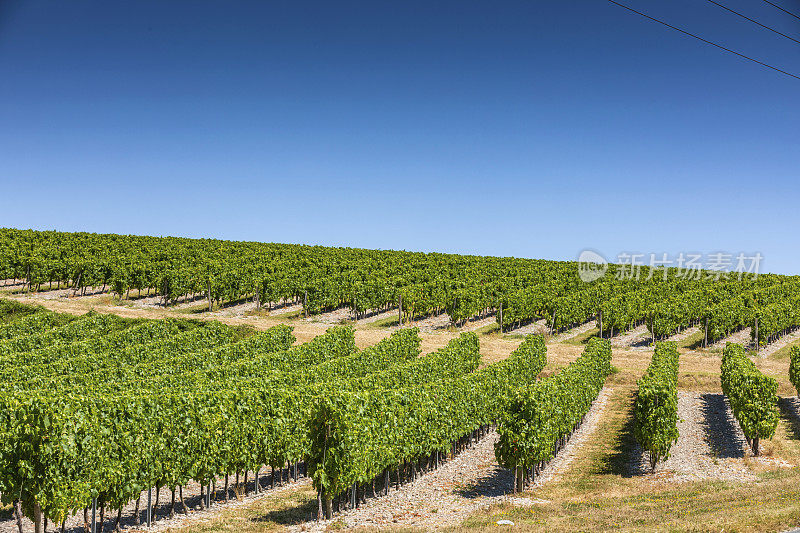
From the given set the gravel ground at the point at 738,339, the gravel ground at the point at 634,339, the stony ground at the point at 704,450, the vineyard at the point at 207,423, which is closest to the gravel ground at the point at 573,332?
the gravel ground at the point at 634,339

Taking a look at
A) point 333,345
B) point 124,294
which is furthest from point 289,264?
point 333,345

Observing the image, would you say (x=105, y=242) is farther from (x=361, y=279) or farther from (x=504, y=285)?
(x=504, y=285)

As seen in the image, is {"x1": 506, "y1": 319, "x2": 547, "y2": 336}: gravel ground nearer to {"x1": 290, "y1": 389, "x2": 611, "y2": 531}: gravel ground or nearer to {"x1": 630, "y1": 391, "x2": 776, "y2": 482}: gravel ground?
{"x1": 630, "y1": 391, "x2": 776, "y2": 482}: gravel ground

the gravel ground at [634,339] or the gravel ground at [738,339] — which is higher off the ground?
the gravel ground at [738,339]

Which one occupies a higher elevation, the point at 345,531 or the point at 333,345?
the point at 333,345

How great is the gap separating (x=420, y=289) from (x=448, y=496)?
55754 mm

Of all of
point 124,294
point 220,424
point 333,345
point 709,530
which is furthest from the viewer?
point 124,294

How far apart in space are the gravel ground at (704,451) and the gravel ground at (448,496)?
5.22 metres

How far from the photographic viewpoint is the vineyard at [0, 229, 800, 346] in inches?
2945

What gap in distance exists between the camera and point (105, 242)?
399 feet

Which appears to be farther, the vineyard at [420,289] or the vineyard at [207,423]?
the vineyard at [420,289]

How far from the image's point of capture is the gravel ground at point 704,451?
3058cm

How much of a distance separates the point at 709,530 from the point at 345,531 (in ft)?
40.7

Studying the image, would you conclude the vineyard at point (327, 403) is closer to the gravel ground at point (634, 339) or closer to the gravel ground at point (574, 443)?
the gravel ground at point (574, 443)
